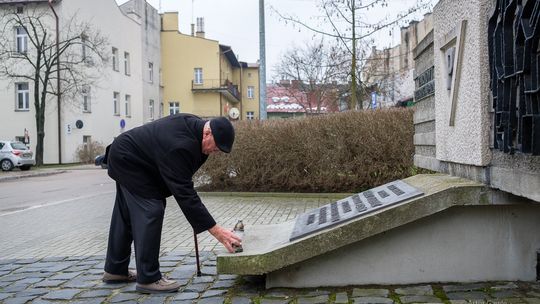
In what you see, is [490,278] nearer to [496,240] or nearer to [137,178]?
[496,240]

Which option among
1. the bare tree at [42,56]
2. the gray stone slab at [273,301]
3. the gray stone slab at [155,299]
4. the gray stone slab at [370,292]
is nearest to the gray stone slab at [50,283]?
the gray stone slab at [155,299]

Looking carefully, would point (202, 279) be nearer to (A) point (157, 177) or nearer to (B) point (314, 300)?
(A) point (157, 177)

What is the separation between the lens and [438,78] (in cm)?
561

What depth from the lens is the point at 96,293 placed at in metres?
4.55

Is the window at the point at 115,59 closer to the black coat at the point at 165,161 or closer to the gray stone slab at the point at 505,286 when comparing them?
the black coat at the point at 165,161

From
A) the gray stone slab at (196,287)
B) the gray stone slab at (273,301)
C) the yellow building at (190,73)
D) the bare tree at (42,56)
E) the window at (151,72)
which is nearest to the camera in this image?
the gray stone slab at (273,301)

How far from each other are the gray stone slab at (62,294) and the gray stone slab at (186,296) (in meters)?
0.85

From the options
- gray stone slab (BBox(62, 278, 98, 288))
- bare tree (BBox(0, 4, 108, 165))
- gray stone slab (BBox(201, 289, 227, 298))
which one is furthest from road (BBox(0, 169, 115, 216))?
bare tree (BBox(0, 4, 108, 165))

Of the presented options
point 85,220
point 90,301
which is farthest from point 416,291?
point 85,220

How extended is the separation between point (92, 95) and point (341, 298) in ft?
114

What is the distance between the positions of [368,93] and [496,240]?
845 inches

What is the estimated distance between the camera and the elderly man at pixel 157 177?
422 centimetres

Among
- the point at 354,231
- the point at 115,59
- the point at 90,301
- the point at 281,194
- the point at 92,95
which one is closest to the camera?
the point at 354,231

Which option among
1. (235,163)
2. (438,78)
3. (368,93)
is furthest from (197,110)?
(438,78)
